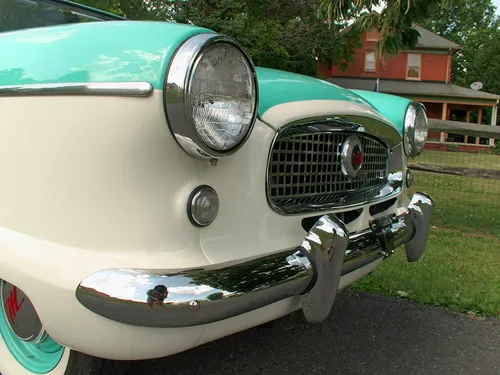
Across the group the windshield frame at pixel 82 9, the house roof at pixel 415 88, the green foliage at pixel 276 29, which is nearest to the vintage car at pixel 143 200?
the windshield frame at pixel 82 9

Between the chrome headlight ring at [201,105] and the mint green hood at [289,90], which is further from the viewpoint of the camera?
the mint green hood at [289,90]

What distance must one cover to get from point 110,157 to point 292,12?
626 inches

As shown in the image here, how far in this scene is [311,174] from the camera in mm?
1868

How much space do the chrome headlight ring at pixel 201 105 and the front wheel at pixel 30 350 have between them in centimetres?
75

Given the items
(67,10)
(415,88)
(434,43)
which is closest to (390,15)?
(67,10)

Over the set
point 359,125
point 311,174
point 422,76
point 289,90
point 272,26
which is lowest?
point 422,76

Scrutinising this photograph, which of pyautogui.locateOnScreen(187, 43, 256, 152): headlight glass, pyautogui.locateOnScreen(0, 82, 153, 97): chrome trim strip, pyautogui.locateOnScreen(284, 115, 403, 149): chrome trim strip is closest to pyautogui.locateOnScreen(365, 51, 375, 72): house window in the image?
pyautogui.locateOnScreen(284, 115, 403, 149): chrome trim strip

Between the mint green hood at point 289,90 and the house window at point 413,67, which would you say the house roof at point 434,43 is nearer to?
the house window at point 413,67

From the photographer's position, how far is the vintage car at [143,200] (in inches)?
50.6

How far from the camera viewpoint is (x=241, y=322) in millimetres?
1492

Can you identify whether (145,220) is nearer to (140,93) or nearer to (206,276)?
(206,276)

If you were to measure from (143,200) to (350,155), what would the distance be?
95 cm

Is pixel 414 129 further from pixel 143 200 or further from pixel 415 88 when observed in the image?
pixel 415 88

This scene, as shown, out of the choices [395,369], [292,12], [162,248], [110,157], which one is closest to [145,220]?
[162,248]
